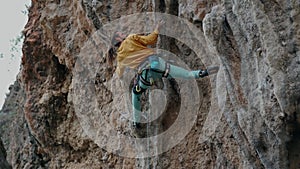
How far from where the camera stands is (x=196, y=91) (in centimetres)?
795

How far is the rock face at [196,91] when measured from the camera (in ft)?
18.1

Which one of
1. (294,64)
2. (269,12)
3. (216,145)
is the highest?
(269,12)

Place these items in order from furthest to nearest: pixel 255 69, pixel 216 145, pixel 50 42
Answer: pixel 50 42
pixel 216 145
pixel 255 69

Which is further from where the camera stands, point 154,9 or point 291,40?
point 154,9

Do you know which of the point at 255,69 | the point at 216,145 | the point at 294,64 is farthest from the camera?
the point at 216,145

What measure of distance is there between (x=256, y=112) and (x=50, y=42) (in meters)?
6.12

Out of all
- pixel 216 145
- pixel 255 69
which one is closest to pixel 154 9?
pixel 216 145

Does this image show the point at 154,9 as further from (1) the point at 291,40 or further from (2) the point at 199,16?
(1) the point at 291,40

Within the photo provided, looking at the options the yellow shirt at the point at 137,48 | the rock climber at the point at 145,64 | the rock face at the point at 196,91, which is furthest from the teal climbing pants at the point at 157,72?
the rock face at the point at 196,91

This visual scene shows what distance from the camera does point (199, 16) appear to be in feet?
24.7

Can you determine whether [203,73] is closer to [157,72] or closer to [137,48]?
[157,72]

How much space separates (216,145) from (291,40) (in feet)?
7.48

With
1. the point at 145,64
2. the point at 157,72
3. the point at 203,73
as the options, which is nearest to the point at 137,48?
the point at 145,64

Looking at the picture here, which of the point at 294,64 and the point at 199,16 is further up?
the point at 199,16
